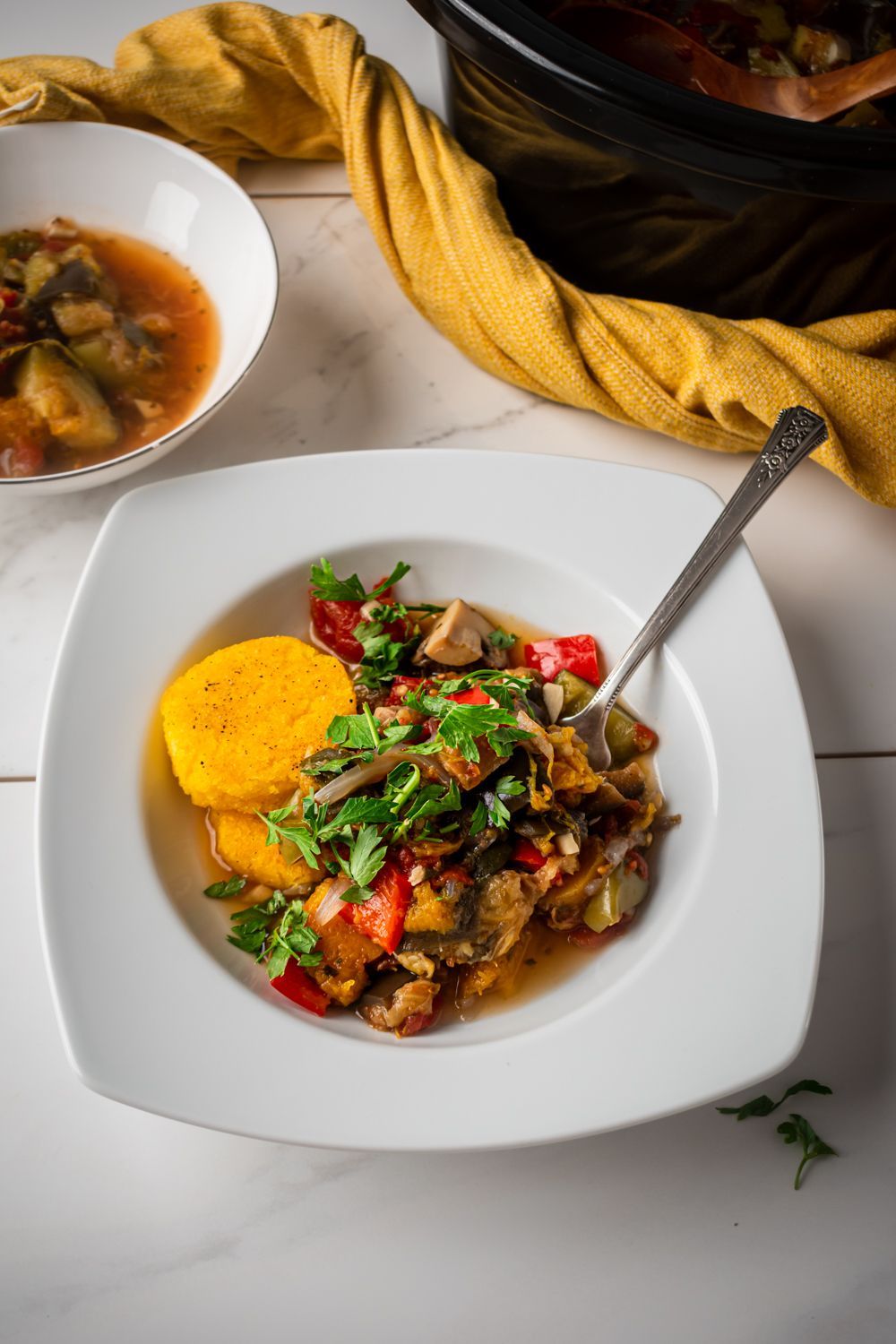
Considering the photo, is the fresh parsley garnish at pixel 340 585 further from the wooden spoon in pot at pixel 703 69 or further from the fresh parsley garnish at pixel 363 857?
the wooden spoon in pot at pixel 703 69

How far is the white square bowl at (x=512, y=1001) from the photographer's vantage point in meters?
1.56

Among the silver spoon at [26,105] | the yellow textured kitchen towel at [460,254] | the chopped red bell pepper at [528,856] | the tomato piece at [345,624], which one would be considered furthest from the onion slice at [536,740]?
the silver spoon at [26,105]

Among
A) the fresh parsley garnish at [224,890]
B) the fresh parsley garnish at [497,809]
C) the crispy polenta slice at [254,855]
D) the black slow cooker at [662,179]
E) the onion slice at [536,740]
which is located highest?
the black slow cooker at [662,179]

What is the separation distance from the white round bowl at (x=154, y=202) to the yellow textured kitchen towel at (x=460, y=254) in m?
0.06

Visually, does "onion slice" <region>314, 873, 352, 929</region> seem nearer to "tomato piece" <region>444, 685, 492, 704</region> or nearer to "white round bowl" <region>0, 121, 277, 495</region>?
"tomato piece" <region>444, 685, 492, 704</region>

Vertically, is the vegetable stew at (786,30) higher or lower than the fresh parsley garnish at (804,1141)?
higher

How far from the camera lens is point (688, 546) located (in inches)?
78.8

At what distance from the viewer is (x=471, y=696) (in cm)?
185

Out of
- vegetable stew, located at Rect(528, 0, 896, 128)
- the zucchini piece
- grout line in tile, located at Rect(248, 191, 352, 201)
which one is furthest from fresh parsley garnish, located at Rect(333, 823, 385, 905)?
grout line in tile, located at Rect(248, 191, 352, 201)

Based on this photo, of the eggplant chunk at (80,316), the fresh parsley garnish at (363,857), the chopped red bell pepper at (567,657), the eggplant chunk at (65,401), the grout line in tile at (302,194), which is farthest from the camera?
the grout line in tile at (302,194)

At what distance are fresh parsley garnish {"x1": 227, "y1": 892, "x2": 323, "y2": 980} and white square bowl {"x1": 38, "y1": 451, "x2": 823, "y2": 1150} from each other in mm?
33

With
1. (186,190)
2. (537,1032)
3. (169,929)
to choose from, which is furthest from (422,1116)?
(186,190)

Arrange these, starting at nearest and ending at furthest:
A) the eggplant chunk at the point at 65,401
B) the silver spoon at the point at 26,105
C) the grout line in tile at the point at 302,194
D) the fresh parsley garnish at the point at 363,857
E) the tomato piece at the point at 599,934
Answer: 1. the fresh parsley garnish at the point at 363,857
2. the tomato piece at the point at 599,934
3. the eggplant chunk at the point at 65,401
4. the silver spoon at the point at 26,105
5. the grout line in tile at the point at 302,194

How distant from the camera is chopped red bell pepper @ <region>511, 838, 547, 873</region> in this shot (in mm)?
1762
